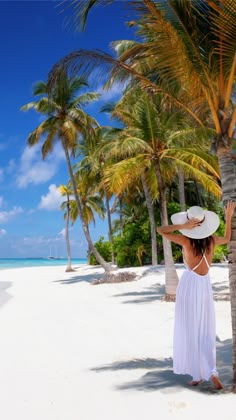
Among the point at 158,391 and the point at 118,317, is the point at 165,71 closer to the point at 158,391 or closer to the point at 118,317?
the point at 158,391

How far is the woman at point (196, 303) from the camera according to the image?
186 inches

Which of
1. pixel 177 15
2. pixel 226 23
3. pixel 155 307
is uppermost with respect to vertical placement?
pixel 177 15

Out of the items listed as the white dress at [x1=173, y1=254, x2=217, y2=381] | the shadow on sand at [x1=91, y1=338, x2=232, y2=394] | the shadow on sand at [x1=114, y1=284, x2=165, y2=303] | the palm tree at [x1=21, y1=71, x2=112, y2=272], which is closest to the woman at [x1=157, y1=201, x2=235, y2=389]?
the white dress at [x1=173, y1=254, x2=217, y2=381]

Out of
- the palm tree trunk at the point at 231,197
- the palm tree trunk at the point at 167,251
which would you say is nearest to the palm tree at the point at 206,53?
the palm tree trunk at the point at 231,197

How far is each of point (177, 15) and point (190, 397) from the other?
15.7 feet

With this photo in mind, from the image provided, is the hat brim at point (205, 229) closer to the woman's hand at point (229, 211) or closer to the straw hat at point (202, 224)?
the straw hat at point (202, 224)

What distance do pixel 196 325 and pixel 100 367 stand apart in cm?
217

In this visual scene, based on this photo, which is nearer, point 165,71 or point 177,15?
point 177,15

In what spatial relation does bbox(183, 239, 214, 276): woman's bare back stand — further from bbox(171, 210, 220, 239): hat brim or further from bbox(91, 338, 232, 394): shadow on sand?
bbox(91, 338, 232, 394): shadow on sand

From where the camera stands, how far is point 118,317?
10.9 meters

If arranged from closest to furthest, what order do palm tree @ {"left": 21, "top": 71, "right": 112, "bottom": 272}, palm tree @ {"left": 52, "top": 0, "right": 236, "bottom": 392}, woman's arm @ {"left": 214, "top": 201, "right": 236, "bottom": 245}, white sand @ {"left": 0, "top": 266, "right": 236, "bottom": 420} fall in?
white sand @ {"left": 0, "top": 266, "right": 236, "bottom": 420} → woman's arm @ {"left": 214, "top": 201, "right": 236, "bottom": 245} → palm tree @ {"left": 52, "top": 0, "right": 236, "bottom": 392} → palm tree @ {"left": 21, "top": 71, "right": 112, "bottom": 272}

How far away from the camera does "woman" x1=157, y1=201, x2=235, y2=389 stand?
186 inches

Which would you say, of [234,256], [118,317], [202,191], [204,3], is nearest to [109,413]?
[234,256]

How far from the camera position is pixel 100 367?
6227mm
